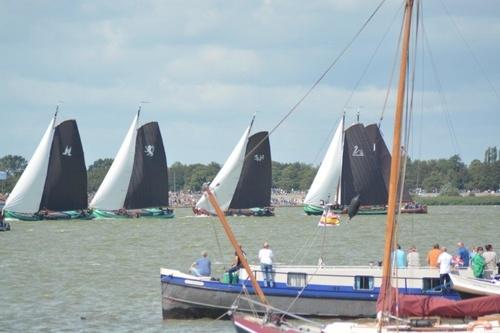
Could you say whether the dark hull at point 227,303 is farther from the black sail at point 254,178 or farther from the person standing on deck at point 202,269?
the black sail at point 254,178

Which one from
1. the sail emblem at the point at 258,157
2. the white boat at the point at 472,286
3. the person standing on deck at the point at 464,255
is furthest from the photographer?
the sail emblem at the point at 258,157

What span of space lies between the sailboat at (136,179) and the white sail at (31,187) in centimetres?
683

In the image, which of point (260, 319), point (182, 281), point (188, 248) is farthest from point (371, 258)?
point (260, 319)

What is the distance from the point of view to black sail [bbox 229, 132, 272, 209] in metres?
119

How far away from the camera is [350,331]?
29094 millimetres

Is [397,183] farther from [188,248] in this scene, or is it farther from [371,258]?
[188,248]

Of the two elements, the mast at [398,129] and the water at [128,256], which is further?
the water at [128,256]

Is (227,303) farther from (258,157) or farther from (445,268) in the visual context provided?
(258,157)

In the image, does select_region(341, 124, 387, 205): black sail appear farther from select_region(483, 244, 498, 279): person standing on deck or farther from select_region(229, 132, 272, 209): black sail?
select_region(483, 244, 498, 279): person standing on deck

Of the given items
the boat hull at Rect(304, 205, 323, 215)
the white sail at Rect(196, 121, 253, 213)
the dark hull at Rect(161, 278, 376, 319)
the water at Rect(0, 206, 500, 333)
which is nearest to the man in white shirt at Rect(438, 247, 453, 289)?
the dark hull at Rect(161, 278, 376, 319)

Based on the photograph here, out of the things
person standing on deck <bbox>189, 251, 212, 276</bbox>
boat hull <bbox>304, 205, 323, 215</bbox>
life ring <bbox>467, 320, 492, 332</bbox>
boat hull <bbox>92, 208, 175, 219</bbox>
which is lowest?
life ring <bbox>467, 320, 492, 332</bbox>

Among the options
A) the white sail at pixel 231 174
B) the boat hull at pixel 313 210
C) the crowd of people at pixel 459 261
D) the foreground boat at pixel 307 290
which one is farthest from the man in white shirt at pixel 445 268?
the boat hull at pixel 313 210

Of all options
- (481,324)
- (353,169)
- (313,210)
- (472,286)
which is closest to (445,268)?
(472,286)

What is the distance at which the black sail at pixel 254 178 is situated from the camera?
119m
